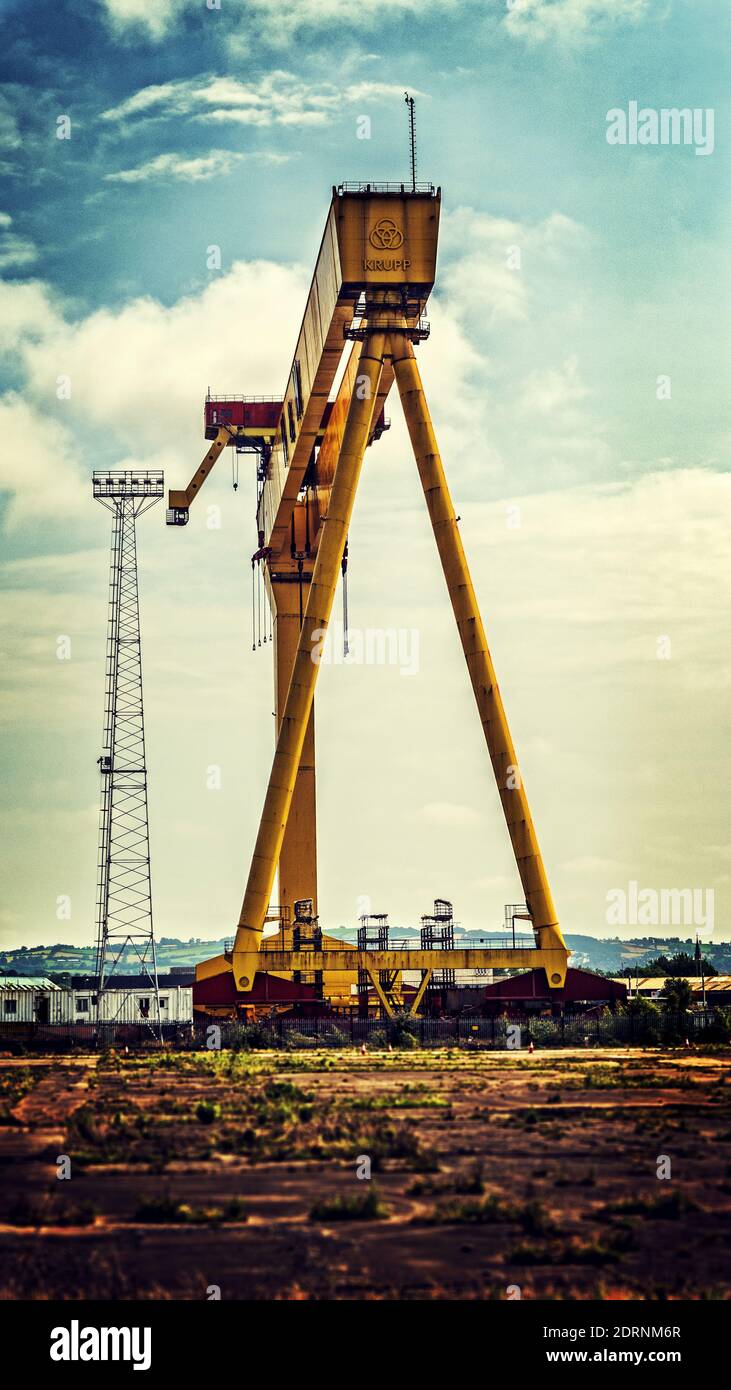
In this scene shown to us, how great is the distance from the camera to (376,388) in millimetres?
45312

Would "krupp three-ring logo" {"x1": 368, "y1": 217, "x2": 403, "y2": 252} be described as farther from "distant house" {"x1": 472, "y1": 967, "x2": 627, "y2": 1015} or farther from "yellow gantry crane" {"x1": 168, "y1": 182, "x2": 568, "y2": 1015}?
"distant house" {"x1": 472, "y1": 967, "x2": 627, "y2": 1015}

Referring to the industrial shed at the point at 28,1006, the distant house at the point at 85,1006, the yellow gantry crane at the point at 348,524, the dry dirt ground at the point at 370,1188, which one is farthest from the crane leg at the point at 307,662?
the dry dirt ground at the point at 370,1188

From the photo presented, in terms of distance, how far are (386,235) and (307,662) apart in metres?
11.9

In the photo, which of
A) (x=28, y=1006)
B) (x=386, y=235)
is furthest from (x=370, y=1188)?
(x=28, y=1006)

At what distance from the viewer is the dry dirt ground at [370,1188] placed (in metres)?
13.7

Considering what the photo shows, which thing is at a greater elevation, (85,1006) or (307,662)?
(307,662)

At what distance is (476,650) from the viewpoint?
4450cm

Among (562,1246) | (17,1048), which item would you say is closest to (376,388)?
(17,1048)

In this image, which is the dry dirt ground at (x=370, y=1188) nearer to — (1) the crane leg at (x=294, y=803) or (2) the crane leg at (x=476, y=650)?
(2) the crane leg at (x=476, y=650)

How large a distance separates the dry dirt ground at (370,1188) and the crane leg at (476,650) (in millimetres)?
11446

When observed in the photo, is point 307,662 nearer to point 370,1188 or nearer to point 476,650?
point 476,650

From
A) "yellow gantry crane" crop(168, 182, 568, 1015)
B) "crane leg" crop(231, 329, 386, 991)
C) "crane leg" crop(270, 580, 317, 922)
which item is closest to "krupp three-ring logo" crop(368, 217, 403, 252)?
"yellow gantry crane" crop(168, 182, 568, 1015)

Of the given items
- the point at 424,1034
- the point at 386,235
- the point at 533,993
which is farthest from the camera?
the point at 533,993
